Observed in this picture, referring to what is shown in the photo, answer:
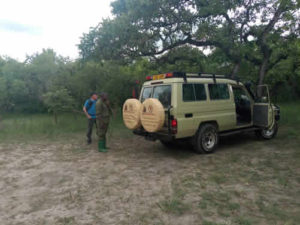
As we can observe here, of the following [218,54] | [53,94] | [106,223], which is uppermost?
[218,54]

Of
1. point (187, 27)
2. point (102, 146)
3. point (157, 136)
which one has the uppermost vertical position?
point (187, 27)

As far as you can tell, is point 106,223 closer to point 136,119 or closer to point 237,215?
point 237,215

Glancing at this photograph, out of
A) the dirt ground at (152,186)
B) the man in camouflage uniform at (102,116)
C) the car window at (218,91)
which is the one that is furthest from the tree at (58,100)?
the car window at (218,91)

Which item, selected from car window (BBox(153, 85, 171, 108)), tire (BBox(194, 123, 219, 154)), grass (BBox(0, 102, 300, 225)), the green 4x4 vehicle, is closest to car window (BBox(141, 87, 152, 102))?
the green 4x4 vehicle

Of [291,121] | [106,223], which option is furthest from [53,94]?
[291,121]

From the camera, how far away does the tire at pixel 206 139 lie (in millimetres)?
6055

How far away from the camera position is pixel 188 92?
5906 millimetres

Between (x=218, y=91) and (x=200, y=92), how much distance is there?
2.33ft

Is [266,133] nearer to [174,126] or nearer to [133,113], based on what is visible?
[174,126]

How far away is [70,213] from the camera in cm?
336

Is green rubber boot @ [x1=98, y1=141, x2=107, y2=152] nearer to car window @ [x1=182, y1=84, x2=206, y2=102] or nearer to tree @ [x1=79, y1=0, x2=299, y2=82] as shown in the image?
car window @ [x1=182, y1=84, x2=206, y2=102]

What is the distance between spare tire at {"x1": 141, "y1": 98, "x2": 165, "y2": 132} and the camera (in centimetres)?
539

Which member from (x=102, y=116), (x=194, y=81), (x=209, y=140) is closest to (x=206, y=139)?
(x=209, y=140)

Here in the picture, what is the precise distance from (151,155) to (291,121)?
7.98 meters
